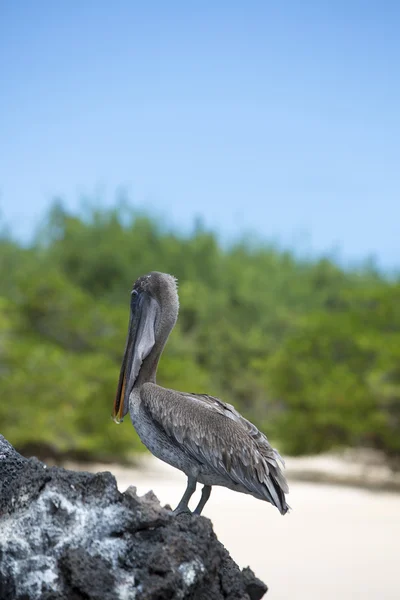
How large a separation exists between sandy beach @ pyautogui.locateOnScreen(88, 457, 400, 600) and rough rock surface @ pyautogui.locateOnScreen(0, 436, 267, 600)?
544cm

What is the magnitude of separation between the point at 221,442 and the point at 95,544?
0.83 meters

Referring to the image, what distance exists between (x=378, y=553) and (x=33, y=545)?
26.1ft

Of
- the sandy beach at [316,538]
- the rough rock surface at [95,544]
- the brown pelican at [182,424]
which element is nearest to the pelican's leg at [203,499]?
the brown pelican at [182,424]

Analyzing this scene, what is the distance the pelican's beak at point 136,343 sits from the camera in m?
3.71

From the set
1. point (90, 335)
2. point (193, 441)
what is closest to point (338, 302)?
point (90, 335)

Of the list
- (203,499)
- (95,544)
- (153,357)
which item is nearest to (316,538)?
(153,357)

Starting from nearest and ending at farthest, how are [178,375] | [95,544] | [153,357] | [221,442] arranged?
[95,544] → [221,442] → [153,357] → [178,375]

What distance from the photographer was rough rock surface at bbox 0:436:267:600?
8.84ft

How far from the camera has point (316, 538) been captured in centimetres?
1073

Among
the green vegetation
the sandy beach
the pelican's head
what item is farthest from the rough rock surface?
the green vegetation

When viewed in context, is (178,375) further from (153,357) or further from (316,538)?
(153,357)

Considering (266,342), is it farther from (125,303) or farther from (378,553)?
(378,553)

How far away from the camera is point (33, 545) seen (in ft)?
9.02

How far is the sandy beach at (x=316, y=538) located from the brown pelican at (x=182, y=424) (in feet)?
16.0
